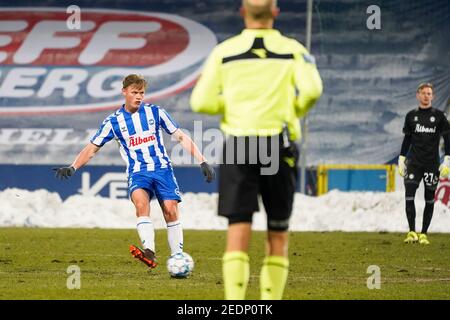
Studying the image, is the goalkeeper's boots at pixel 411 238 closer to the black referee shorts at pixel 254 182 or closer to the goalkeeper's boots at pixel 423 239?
the goalkeeper's boots at pixel 423 239

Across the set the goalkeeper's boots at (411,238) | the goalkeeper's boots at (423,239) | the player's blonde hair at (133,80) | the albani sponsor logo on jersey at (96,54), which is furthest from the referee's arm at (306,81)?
the albani sponsor logo on jersey at (96,54)

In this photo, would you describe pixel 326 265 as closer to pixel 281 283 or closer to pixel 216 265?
pixel 216 265

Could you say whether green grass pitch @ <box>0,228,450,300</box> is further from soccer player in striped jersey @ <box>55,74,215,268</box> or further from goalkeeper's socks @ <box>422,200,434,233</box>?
soccer player in striped jersey @ <box>55,74,215,268</box>

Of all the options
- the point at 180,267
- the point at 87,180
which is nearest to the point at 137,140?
the point at 180,267

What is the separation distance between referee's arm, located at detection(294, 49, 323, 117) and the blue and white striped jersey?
16.3 feet

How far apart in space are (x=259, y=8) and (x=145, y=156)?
16.7 feet

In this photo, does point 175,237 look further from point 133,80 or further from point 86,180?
point 86,180

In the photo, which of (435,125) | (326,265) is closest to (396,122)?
(435,125)

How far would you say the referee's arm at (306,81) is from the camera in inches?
291

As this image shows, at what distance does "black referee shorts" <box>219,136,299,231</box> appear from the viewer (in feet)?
24.4

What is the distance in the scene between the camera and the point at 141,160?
12.3m

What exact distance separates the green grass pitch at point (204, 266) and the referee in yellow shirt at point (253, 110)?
90.1 inches

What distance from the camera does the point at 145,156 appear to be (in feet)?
40.4

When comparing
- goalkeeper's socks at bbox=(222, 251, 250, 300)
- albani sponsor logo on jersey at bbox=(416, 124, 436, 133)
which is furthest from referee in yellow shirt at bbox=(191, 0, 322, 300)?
albani sponsor logo on jersey at bbox=(416, 124, 436, 133)
